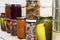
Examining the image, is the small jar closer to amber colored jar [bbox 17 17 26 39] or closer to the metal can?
amber colored jar [bbox 17 17 26 39]

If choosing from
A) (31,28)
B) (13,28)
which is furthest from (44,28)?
(13,28)

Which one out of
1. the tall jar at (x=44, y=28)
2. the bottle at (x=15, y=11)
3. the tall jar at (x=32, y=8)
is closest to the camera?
the tall jar at (x=44, y=28)

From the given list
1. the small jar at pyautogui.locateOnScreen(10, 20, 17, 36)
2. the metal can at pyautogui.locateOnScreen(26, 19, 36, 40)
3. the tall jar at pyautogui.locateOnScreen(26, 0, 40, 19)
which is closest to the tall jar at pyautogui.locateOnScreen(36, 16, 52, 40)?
the metal can at pyautogui.locateOnScreen(26, 19, 36, 40)

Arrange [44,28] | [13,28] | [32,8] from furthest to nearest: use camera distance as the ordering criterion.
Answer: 1. [13,28]
2. [32,8]
3. [44,28]

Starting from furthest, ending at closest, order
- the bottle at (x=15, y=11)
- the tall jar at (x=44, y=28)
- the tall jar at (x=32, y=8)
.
Answer: the bottle at (x=15, y=11) → the tall jar at (x=32, y=8) → the tall jar at (x=44, y=28)

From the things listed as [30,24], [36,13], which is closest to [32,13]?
[36,13]

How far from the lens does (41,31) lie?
97cm

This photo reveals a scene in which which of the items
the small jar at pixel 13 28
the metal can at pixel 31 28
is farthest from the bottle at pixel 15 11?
the metal can at pixel 31 28

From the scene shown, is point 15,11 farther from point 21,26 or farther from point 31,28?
point 31,28

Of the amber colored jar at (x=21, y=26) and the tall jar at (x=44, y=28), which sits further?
the amber colored jar at (x=21, y=26)

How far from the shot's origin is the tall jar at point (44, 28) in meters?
0.97

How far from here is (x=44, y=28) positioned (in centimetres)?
98

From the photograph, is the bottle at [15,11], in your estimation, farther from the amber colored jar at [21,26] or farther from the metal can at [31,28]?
the metal can at [31,28]

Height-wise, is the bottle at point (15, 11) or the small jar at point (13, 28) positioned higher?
the bottle at point (15, 11)
